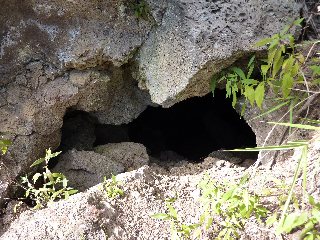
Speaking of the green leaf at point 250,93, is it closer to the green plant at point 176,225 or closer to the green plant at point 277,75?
the green plant at point 277,75

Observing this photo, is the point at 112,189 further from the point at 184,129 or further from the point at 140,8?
the point at 184,129

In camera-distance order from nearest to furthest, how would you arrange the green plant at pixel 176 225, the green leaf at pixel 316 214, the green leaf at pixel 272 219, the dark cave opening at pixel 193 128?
the green leaf at pixel 316 214 → the green leaf at pixel 272 219 → the green plant at pixel 176 225 → the dark cave opening at pixel 193 128

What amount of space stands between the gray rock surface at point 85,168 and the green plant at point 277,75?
0.65 meters

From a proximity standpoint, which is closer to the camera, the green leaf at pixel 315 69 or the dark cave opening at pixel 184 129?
the green leaf at pixel 315 69

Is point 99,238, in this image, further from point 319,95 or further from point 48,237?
point 319,95

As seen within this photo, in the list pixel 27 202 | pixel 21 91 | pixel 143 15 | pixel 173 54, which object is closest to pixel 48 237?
pixel 27 202

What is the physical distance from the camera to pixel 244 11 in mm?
1705

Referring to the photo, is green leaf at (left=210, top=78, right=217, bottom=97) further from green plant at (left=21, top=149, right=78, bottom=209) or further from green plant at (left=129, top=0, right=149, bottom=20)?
green plant at (left=21, top=149, right=78, bottom=209)

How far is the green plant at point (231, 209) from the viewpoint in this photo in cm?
136

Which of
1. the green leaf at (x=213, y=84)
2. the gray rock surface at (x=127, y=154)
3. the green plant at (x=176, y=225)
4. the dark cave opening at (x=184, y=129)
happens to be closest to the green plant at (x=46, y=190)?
the gray rock surface at (x=127, y=154)

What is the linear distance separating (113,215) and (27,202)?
535 mm

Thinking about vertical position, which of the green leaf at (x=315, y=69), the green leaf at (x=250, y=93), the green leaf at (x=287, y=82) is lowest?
the green leaf at (x=250, y=93)

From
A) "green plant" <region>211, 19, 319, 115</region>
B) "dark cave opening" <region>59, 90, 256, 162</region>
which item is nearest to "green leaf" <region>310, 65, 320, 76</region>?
"green plant" <region>211, 19, 319, 115</region>

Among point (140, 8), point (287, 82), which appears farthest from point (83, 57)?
point (287, 82)
